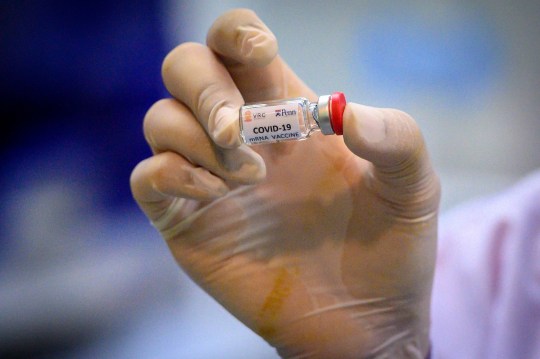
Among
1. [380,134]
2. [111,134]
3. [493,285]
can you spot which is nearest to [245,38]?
[380,134]

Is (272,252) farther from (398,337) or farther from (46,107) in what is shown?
(46,107)

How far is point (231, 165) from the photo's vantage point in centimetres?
65

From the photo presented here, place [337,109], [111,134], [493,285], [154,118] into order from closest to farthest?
[337,109], [154,118], [493,285], [111,134]

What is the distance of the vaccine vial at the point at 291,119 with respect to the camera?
0.56 metres

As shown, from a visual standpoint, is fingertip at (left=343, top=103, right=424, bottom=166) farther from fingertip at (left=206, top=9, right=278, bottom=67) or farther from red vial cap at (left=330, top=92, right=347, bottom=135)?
fingertip at (left=206, top=9, right=278, bottom=67)

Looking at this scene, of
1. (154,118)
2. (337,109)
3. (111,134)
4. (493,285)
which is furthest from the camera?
(111,134)

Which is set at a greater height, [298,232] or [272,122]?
[272,122]

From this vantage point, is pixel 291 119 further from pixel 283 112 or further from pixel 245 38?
pixel 245 38

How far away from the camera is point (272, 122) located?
22.6 inches

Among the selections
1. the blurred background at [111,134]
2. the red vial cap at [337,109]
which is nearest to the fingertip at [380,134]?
the red vial cap at [337,109]

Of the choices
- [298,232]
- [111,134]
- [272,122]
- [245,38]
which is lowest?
[298,232]

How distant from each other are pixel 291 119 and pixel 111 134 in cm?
112

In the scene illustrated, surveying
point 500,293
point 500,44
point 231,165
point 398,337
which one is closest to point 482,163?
point 500,44

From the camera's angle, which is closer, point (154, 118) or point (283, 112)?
point (283, 112)
